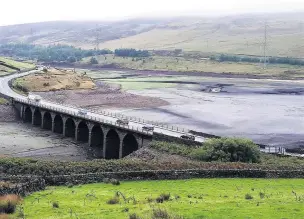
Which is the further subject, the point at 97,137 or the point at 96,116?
the point at 96,116

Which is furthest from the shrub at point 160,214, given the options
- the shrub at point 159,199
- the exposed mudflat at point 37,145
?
the exposed mudflat at point 37,145

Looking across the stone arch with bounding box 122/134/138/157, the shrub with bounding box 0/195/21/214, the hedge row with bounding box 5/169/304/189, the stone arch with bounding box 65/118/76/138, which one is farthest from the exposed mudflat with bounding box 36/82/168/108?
the shrub with bounding box 0/195/21/214

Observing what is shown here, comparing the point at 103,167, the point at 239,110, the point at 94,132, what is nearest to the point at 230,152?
the point at 103,167

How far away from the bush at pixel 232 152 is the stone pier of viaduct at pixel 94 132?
1828 cm

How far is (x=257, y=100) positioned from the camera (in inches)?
5763

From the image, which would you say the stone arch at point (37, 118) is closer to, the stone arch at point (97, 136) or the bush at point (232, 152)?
the stone arch at point (97, 136)

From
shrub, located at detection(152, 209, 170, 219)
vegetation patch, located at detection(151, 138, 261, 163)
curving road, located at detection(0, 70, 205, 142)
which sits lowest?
curving road, located at detection(0, 70, 205, 142)

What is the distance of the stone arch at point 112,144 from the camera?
85.9m

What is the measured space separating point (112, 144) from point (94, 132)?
23.5 ft

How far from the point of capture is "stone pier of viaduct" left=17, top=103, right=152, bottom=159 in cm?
8238

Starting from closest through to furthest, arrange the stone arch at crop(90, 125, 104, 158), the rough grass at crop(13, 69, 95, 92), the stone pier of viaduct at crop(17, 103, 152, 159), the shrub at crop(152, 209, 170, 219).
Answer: the shrub at crop(152, 209, 170, 219) → the stone pier of viaduct at crop(17, 103, 152, 159) → the stone arch at crop(90, 125, 104, 158) → the rough grass at crop(13, 69, 95, 92)

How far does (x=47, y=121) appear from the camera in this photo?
4427 inches

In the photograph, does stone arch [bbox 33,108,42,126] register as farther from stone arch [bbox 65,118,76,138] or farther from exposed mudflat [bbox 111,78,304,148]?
exposed mudflat [bbox 111,78,304,148]

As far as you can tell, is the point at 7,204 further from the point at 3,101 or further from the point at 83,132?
the point at 3,101
